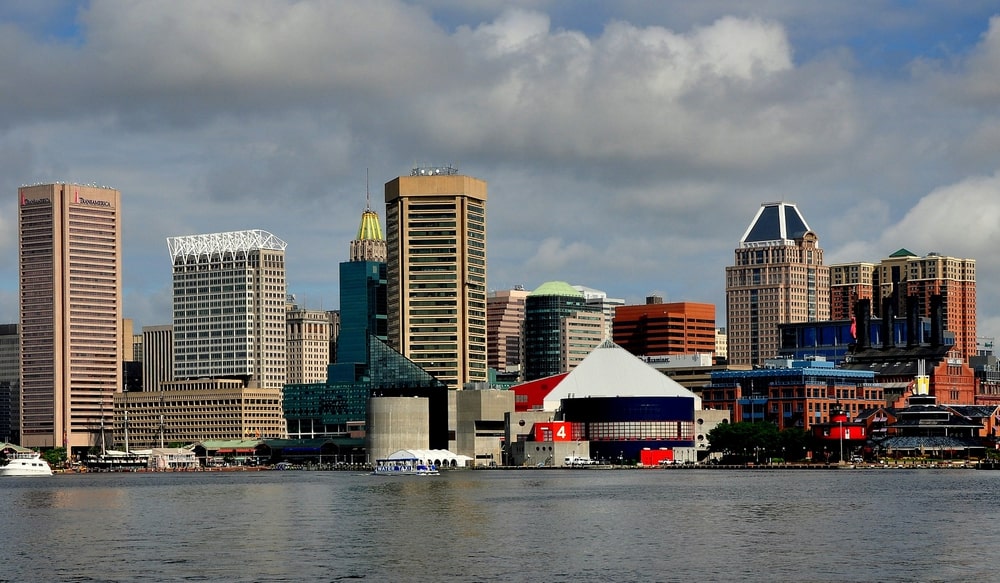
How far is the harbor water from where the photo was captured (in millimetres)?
99688

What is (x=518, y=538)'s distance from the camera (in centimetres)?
12231

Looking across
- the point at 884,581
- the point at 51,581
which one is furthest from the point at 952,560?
the point at 51,581

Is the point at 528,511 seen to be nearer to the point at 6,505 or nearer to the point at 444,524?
the point at 444,524

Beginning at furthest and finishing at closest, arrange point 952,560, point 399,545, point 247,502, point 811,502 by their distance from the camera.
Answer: point 247,502 < point 811,502 < point 399,545 < point 952,560

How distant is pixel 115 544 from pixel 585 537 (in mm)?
33976

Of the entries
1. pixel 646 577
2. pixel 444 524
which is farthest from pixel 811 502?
pixel 646 577

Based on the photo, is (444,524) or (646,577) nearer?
(646,577)

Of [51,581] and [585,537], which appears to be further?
[585,537]

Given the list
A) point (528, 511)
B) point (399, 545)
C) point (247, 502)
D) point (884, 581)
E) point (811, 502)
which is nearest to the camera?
point (884, 581)

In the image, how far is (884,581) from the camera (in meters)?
93.6

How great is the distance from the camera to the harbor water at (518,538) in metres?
99.7

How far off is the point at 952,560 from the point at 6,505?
377ft

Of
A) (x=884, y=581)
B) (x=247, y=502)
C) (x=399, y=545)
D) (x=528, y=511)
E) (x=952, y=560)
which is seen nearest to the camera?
(x=884, y=581)

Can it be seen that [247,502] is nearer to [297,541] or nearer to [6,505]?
[6,505]
